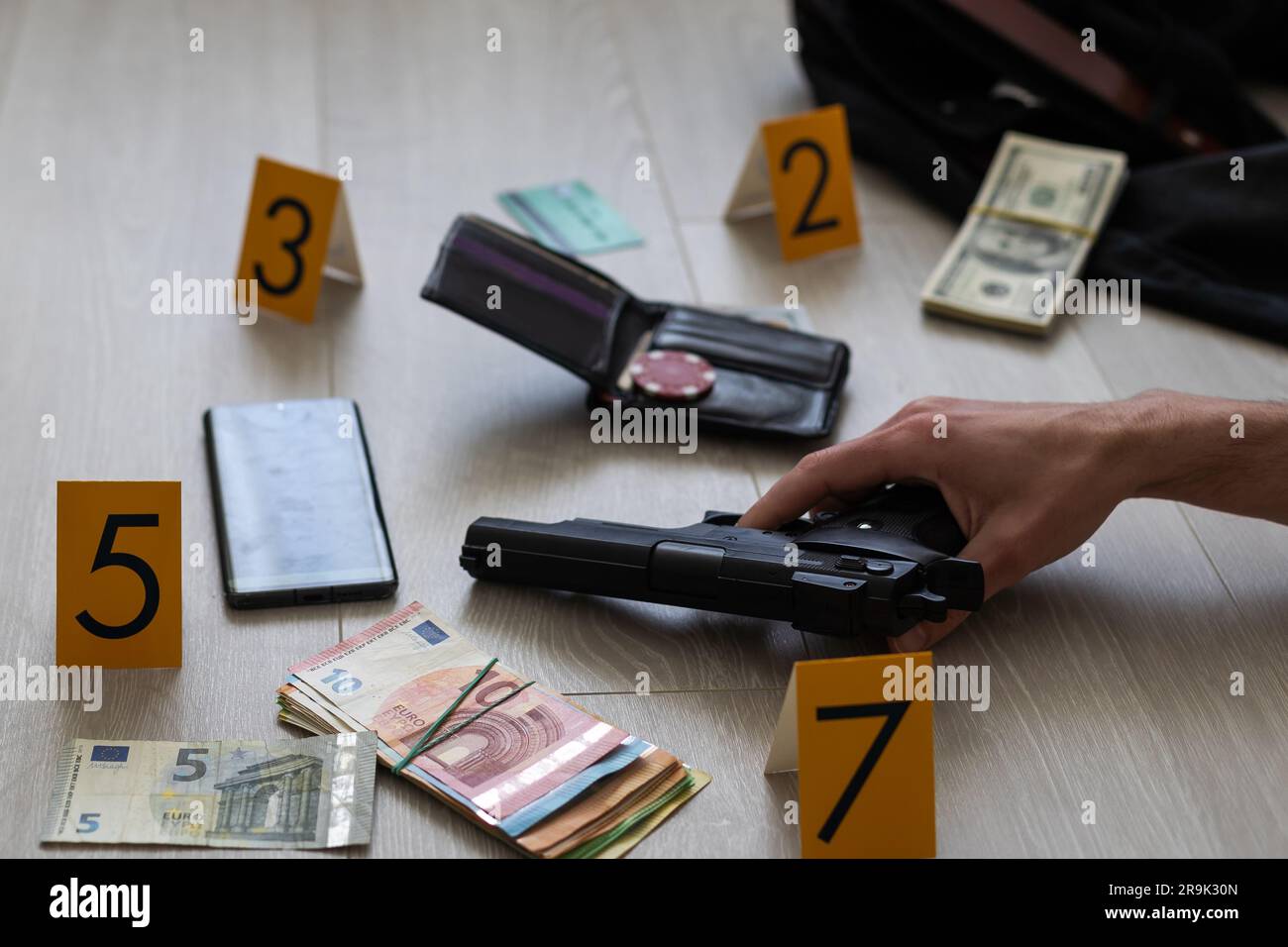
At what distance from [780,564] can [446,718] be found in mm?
265

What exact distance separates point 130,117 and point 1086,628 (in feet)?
4.64

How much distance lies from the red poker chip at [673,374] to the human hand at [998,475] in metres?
0.27

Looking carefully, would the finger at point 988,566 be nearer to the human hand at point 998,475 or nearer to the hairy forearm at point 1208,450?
the human hand at point 998,475

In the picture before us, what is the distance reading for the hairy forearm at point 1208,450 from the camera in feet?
3.63

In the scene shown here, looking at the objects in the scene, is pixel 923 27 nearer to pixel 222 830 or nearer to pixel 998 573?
pixel 998 573

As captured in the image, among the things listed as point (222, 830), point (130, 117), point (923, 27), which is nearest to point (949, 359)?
point (923, 27)

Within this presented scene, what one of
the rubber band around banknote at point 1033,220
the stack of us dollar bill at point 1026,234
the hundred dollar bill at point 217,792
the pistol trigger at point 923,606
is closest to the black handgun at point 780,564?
the pistol trigger at point 923,606

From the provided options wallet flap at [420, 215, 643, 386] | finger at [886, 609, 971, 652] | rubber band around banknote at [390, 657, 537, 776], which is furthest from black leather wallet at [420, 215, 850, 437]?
rubber band around banknote at [390, 657, 537, 776]

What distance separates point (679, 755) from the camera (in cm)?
99

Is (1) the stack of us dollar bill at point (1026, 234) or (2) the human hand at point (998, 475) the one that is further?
(1) the stack of us dollar bill at point (1026, 234)

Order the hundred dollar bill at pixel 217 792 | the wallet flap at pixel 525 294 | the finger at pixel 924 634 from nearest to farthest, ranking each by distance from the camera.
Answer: the hundred dollar bill at pixel 217 792, the finger at pixel 924 634, the wallet flap at pixel 525 294

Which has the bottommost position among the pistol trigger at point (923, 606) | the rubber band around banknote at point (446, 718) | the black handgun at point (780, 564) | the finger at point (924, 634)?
the rubber band around banknote at point (446, 718)

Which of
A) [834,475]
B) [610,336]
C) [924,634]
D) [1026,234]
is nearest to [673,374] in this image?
[610,336]
